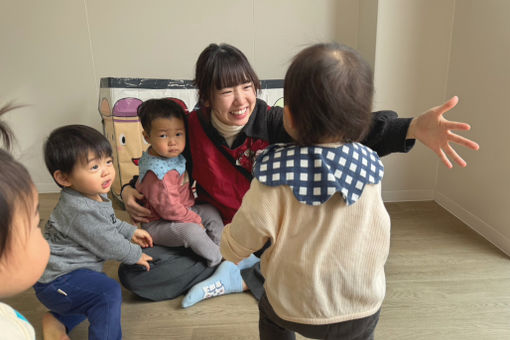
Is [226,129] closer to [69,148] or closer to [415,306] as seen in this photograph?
[69,148]

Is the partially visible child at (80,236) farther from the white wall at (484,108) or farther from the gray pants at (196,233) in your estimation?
the white wall at (484,108)

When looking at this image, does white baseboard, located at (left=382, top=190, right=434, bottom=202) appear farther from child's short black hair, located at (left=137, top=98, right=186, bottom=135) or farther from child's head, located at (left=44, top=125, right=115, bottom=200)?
child's head, located at (left=44, top=125, right=115, bottom=200)

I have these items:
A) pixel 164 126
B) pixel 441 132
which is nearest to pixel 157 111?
pixel 164 126

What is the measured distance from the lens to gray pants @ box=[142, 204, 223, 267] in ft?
4.90

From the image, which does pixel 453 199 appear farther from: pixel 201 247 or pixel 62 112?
pixel 62 112

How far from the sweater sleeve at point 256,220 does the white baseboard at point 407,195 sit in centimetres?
191

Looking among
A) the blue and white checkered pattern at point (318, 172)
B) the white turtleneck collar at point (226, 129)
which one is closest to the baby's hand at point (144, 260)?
the white turtleneck collar at point (226, 129)

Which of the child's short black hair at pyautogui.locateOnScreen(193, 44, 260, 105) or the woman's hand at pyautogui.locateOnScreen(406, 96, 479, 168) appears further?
the child's short black hair at pyautogui.locateOnScreen(193, 44, 260, 105)

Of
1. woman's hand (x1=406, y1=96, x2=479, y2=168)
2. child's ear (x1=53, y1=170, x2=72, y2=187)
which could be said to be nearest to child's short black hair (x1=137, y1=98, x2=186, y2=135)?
child's ear (x1=53, y1=170, x2=72, y2=187)

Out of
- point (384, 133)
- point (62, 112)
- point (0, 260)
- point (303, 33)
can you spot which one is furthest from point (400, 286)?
point (62, 112)

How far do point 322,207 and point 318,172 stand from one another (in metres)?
0.08

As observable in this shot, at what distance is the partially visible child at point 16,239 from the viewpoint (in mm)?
575

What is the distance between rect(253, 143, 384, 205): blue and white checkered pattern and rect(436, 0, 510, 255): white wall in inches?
57.4

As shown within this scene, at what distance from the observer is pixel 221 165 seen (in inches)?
56.7
